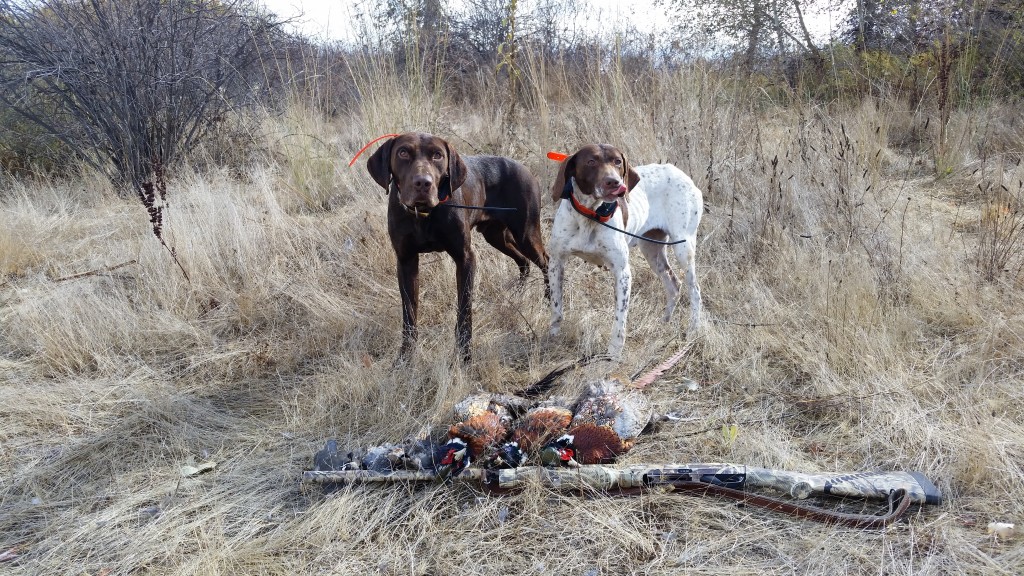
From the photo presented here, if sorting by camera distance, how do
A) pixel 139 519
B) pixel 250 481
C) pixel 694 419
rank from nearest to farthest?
1. pixel 139 519
2. pixel 250 481
3. pixel 694 419

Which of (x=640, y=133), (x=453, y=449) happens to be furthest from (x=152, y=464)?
(x=640, y=133)

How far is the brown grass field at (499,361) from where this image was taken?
6.60 feet

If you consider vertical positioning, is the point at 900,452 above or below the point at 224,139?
below

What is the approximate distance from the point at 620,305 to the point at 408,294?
42.3 inches

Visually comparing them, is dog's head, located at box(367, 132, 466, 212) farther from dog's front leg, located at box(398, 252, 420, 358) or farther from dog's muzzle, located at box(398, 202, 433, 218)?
dog's front leg, located at box(398, 252, 420, 358)

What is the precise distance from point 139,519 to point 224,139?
5.45 meters

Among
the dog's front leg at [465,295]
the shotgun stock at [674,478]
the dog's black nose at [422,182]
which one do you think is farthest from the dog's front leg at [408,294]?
the shotgun stock at [674,478]

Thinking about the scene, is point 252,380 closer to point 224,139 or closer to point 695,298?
point 695,298

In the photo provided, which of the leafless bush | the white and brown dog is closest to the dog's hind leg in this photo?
the white and brown dog

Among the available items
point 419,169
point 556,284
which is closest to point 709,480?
point 556,284

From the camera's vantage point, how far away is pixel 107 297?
3.92 metres

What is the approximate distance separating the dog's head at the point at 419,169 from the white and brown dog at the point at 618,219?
517mm

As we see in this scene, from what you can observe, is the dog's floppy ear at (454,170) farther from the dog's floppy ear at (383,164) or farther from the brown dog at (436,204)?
the dog's floppy ear at (383,164)

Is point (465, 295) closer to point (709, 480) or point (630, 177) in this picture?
point (630, 177)
